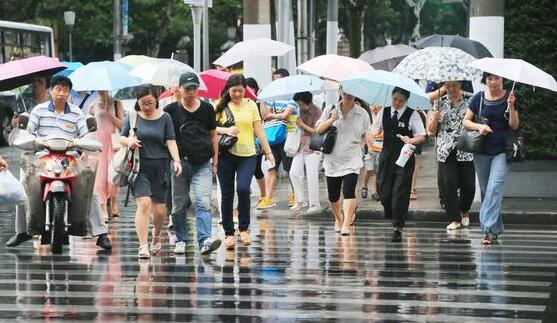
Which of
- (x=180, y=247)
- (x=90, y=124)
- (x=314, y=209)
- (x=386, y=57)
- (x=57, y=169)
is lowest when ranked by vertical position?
(x=314, y=209)

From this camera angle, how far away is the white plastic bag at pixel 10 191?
12.7 meters

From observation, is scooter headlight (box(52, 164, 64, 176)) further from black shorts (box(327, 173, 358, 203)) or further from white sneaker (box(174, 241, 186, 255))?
black shorts (box(327, 173, 358, 203))

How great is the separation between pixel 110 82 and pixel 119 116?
1.59 m

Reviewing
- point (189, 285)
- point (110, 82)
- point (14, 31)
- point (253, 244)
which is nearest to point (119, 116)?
point (110, 82)

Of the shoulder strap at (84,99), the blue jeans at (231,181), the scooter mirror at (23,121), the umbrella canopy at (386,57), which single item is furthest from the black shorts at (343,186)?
the umbrella canopy at (386,57)

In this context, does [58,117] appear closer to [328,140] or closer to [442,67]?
[328,140]

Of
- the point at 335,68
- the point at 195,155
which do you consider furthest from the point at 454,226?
the point at 195,155

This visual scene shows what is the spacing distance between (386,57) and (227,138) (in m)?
11.4

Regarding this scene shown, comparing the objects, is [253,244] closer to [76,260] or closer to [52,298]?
[76,260]

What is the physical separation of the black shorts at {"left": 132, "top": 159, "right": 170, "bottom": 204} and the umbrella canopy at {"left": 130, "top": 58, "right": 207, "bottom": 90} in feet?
5.97

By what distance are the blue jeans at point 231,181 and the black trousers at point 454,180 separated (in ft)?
8.71

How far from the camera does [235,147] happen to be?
14.4 meters

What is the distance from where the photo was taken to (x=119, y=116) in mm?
16969

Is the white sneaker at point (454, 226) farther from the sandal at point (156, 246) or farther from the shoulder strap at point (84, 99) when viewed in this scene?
the shoulder strap at point (84, 99)
